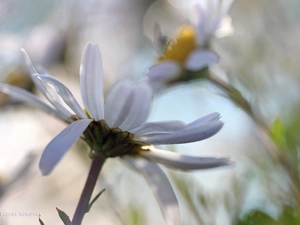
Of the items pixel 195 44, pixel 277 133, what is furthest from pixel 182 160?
pixel 195 44

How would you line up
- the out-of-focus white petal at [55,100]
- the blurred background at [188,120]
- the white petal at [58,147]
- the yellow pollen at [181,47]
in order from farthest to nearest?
1. the yellow pollen at [181,47]
2. the blurred background at [188,120]
3. the out-of-focus white petal at [55,100]
4. the white petal at [58,147]

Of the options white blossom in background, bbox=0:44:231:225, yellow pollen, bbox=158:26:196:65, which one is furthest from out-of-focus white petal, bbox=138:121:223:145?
yellow pollen, bbox=158:26:196:65

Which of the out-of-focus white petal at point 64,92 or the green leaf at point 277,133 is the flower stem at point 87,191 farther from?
the green leaf at point 277,133

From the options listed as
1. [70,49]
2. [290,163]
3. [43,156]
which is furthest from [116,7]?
[43,156]

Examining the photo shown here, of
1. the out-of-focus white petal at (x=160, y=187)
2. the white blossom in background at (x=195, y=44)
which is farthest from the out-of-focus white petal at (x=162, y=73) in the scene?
the out-of-focus white petal at (x=160, y=187)

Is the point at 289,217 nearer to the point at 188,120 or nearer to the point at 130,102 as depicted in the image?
the point at 130,102

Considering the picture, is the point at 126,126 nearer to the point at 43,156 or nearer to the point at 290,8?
the point at 43,156

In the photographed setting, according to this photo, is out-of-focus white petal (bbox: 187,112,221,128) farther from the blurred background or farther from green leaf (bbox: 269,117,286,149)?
green leaf (bbox: 269,117,286,149)
